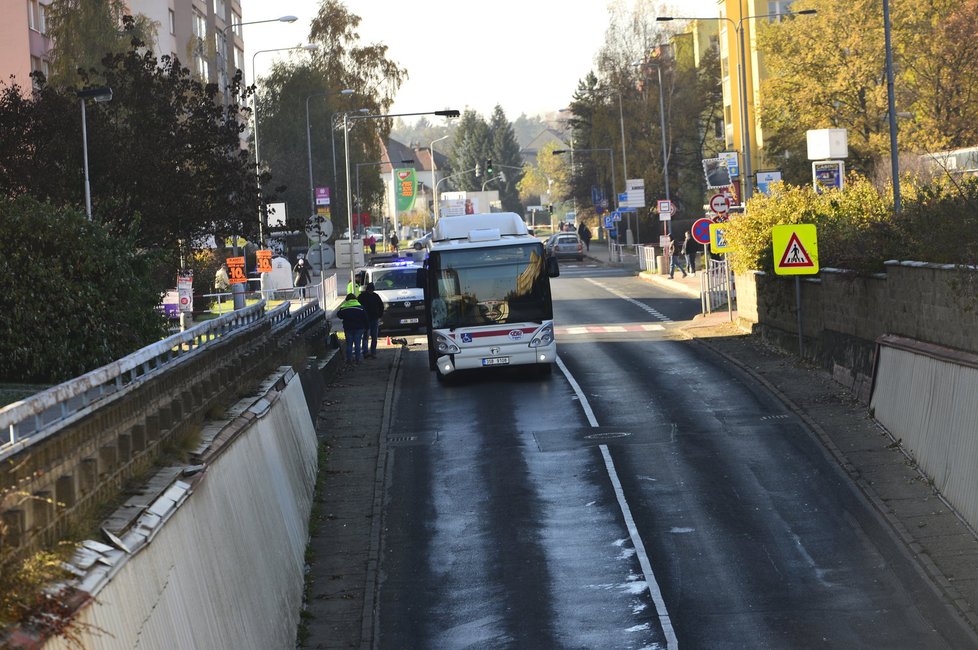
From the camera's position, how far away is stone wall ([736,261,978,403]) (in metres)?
18.9

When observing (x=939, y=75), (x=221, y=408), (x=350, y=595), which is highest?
(x=939, y=75)

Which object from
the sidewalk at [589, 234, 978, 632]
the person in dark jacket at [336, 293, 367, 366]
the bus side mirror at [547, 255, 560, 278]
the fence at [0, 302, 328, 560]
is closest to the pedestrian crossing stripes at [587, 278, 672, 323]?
the sidewalk at [589, 234, 978, 632]

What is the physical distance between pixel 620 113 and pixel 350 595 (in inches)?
3055

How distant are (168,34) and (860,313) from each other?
5937cm

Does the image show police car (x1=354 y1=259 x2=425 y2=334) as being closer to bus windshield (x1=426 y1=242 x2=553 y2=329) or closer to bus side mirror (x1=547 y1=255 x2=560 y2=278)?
bus windshield (x1=426 y1=242 x2=553 y2=329)

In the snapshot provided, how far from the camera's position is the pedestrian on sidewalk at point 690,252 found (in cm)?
6038

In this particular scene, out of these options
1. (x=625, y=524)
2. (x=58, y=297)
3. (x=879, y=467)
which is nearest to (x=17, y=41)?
(x=58, y=297)

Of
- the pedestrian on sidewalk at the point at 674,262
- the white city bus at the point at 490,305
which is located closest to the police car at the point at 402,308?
the white city bus at the point at 490,305

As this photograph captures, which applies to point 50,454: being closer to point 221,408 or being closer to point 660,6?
point 221,408

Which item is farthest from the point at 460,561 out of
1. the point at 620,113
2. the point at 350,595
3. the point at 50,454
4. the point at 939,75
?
the point at 620,113

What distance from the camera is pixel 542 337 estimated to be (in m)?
28.0

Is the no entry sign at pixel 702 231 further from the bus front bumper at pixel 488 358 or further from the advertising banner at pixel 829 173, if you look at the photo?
the bus front bumper at pixel 488 358

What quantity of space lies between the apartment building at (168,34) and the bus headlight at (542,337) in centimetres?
1561

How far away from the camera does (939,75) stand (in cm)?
6128
